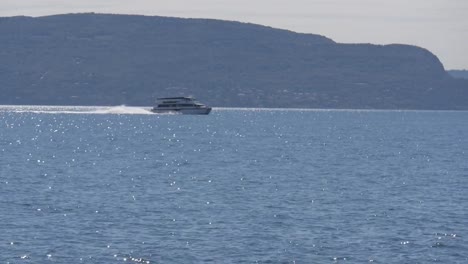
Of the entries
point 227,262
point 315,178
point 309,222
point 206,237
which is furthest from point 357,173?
point 227,262

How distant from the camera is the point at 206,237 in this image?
58.5 meters

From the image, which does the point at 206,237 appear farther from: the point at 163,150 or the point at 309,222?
the point at 163,150

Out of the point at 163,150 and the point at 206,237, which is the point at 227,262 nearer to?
the point at 206,237

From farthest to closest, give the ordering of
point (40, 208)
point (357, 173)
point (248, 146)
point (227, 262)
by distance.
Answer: point (248, 146) → point (357, 173) → point (40, 208) → point (227, 262)

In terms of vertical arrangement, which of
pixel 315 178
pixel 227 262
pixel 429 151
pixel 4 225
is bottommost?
pixel 227 262

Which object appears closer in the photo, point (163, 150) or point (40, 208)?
point (40, 208)

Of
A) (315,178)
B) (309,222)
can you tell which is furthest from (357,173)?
(309,222)

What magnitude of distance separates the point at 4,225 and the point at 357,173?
51043mm

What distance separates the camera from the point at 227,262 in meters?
51.4

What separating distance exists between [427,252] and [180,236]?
13.3 metres

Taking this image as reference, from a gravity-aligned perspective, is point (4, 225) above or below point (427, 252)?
above

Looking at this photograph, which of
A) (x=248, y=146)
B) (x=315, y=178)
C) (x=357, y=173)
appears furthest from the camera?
(x=248, y=146)

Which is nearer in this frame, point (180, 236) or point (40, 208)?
point (180, 236)

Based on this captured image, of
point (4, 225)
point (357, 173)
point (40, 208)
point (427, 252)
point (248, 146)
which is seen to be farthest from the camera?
point (248, 146)
